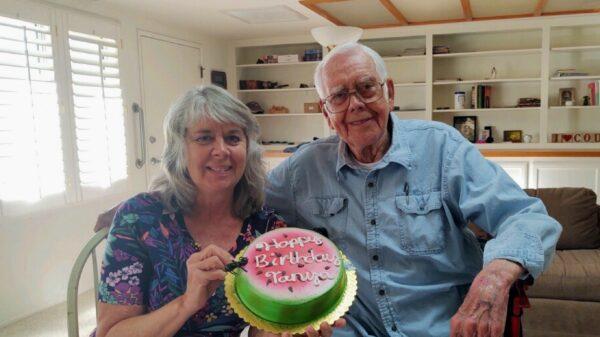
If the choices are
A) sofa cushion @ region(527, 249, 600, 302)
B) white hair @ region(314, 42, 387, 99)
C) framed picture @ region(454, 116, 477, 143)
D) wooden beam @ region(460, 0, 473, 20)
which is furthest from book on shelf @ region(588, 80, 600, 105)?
white hair @ region(314, 42, 387, 99)

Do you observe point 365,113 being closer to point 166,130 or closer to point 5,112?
point 166,130

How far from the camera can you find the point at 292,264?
1.06 m

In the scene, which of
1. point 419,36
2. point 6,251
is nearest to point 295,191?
point 6,251

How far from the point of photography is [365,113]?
145 centimetres

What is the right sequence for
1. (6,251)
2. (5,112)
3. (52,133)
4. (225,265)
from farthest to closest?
(52,133)
(6,251)
(5,112)
(225,265)

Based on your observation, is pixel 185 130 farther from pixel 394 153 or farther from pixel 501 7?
pixel 501 7

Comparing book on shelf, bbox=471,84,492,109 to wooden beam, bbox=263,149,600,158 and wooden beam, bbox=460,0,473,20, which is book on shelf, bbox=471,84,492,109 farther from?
wooden beam, bbox=460,0,473,20

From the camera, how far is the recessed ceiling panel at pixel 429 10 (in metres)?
4.15

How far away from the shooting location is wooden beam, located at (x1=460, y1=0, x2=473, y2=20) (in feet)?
13.4

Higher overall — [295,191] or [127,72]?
[127,72]

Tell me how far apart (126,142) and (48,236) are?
1025 mm

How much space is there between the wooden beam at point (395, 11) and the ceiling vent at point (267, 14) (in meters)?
0.80

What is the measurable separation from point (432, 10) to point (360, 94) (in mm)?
3460

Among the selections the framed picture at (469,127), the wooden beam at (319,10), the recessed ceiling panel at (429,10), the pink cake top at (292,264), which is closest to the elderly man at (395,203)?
the pink cake top at (292,264)
